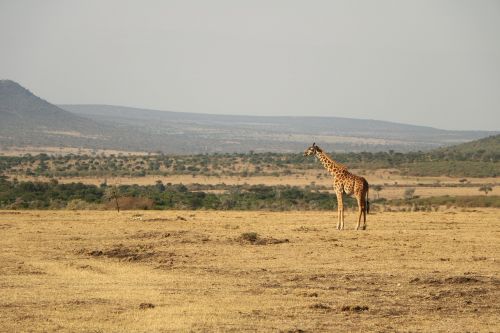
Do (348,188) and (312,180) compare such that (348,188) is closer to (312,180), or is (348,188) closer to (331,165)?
(331,165)

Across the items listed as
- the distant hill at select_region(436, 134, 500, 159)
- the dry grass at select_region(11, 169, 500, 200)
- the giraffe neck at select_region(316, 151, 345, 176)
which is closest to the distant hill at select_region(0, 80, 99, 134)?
the distant hill at select_region(436, 134, 500, 159)

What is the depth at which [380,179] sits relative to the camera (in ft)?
229

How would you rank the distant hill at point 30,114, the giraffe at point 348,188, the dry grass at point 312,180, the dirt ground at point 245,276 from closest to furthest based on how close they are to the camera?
the dirt ground at point 245,276, the giraffe at point 348,188, the dry grass at point 312,180, the distant hill at point 30,114

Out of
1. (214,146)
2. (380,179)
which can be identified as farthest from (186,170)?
(214,146)

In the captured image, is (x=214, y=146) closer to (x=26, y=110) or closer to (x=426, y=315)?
(x=26, y=110)

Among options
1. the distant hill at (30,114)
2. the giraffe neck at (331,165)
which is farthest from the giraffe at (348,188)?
the distant hill at (30,114)

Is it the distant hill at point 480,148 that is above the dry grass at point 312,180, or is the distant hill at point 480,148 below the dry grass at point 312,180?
above

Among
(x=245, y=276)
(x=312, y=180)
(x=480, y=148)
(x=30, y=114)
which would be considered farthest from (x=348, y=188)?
(x=30, y=114)

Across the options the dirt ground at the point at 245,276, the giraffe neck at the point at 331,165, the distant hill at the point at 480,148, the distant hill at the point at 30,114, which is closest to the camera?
the dirt ground at the point at 245,276

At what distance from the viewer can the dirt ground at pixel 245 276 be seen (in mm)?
14211

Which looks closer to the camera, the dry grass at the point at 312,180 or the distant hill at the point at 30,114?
the dry grass at the point at 312,180

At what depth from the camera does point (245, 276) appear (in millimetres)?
18297

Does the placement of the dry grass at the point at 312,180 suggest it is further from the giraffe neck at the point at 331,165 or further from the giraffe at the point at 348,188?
the giraffe at the point at 348,188

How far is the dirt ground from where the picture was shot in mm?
14211
